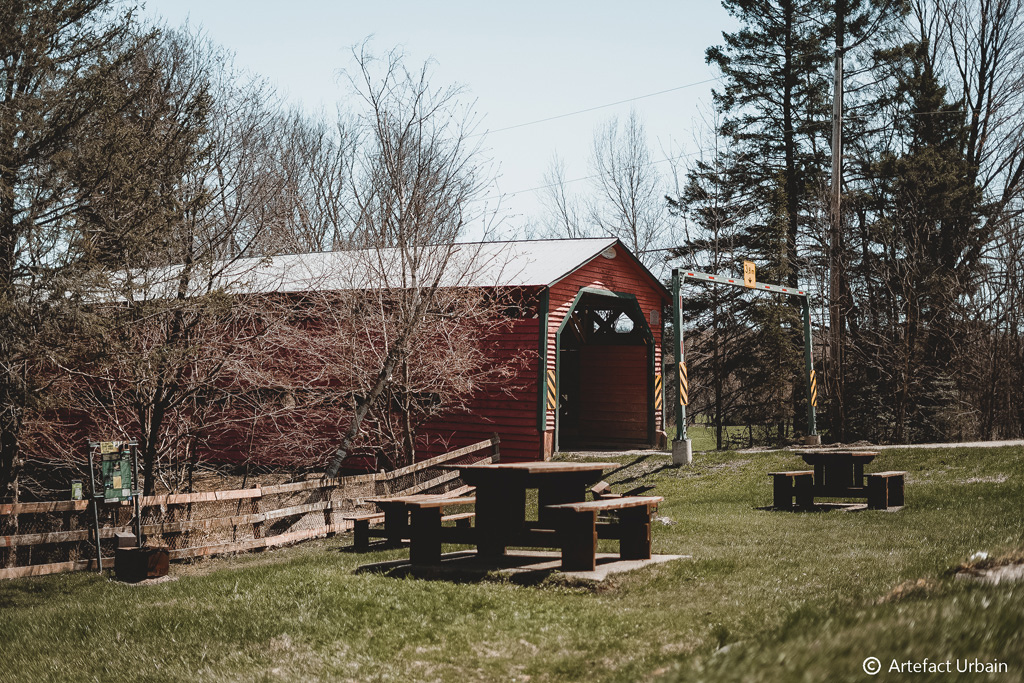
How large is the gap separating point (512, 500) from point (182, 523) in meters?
4.84

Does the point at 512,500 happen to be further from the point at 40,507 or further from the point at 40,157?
the point at 40,157

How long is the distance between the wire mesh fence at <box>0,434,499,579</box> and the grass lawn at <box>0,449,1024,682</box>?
883mm

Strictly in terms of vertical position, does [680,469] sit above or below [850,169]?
below

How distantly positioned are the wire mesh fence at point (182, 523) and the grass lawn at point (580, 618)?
0.88 m

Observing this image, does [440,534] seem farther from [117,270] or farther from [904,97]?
[904,97]

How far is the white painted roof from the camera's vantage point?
14.4 meters

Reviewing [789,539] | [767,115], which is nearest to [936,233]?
[767,115]

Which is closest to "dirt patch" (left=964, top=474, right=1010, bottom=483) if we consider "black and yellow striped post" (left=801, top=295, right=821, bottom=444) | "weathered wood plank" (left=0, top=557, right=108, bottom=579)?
"black and yellow striped post" (left=801, top=295, right=821, bottom=444)

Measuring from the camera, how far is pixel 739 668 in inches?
111

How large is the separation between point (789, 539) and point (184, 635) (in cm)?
531

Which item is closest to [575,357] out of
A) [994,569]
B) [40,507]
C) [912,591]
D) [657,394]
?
[657,394]

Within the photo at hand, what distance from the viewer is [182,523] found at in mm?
10133

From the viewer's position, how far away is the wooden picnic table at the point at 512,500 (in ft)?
23.3

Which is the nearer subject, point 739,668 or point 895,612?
point 739,668
